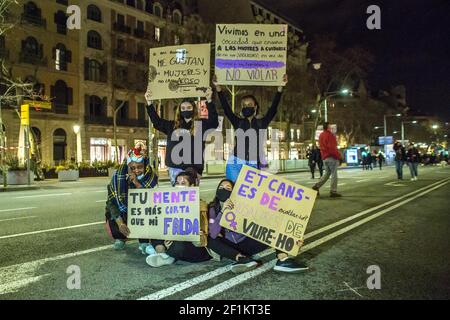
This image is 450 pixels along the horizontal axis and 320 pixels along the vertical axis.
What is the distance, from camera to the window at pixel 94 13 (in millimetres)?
42562

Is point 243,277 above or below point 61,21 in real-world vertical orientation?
below

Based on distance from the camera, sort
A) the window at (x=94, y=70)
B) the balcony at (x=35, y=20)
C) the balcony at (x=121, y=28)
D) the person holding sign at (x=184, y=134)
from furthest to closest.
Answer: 1. the balcony at (x=121, y=28)
2. the window at (x=94, y=70)
3. the balcony at (x=35, y=20)
4. the person holding sign at (x=184, y=134)

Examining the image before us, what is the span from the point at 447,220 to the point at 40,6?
128 ft

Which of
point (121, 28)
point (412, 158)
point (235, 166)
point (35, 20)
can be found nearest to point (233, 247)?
point (235, 166)

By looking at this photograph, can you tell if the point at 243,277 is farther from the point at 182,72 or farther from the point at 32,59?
the point at 32,59

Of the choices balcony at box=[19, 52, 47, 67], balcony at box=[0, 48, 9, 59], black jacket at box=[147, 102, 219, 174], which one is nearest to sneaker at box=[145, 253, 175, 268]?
black jacket at box=[147, 102, 219, 174]

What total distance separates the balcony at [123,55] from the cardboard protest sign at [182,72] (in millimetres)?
39957

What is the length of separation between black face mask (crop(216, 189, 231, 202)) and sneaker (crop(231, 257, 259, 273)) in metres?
0.73

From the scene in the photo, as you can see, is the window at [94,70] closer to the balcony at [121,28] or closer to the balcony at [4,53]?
the balcony at [121,28]

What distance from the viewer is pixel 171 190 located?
5.15 meters

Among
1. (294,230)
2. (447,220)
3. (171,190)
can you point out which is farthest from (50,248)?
(447,220)

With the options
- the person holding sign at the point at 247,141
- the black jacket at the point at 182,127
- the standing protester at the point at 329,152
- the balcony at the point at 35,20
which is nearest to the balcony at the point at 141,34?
the balcony at the point at 35,20

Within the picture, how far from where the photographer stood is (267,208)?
4992mm

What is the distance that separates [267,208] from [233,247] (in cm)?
59
